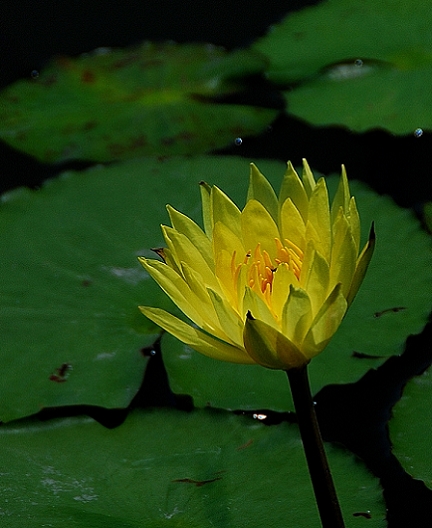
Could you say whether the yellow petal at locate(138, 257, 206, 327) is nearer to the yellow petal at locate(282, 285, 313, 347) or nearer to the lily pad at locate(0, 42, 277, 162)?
the yellow petal at locate(282, 285, 313, 347)

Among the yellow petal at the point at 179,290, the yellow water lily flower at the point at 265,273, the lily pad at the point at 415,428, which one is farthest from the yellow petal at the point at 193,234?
the lily pad at the point at 415,428

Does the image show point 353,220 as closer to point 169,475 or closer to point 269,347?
point 269,347

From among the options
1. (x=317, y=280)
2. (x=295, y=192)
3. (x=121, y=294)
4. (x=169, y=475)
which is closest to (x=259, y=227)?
(x=295, y=192)

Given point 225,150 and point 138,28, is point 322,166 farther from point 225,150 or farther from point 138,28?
point 138,28

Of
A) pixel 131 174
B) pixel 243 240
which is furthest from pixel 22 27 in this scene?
pixel 243 240

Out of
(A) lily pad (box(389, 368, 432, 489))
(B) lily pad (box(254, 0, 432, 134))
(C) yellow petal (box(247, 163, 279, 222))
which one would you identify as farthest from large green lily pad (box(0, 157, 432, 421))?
(C) yellow petal (box(247, 163, 279, 222))

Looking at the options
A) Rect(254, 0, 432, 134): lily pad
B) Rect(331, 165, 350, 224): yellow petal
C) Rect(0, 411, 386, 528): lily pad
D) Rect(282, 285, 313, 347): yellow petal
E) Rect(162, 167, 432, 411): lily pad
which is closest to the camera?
Rect(282, 285, 313, 347): yellow petal
